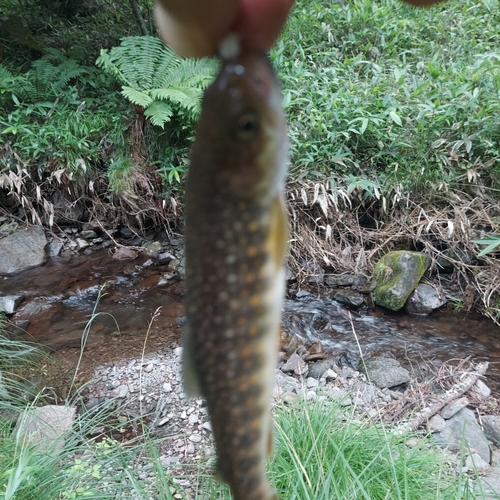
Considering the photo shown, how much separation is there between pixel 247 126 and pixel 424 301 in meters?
4.88

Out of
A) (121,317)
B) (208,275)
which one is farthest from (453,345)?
(208,275)

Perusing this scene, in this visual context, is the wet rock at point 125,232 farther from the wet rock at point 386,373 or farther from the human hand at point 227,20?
the human hand at point 227,20

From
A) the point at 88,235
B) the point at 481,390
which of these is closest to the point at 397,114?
the point at 481,390

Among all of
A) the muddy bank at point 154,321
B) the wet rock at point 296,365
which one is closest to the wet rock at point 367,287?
the muddy bank at point 154,321

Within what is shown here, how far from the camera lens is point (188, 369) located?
2.44 feet

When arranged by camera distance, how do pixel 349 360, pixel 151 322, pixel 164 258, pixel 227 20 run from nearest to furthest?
pixel 227 20, pixel 349 360, pixel 151 322, pixel 164 258

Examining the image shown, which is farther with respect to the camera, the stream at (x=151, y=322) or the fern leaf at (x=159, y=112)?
the fern leaf at (x=159, y=112)

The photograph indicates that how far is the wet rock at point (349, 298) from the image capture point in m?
5.14

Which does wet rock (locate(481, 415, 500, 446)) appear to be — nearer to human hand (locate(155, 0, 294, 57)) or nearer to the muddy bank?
the muddy bank

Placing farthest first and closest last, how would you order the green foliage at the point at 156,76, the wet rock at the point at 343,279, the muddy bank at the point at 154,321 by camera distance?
the wet rock at the point at 343,279 < the green foliage at the point at 156,76 < the muddy bank at the point at 154,321

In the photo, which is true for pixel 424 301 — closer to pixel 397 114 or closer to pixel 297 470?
pixel 397 114

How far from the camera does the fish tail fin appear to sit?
0.73 m

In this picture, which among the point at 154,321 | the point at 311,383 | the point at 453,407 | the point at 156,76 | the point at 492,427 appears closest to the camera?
the point at 492,427

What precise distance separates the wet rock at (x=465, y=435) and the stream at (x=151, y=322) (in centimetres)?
69
